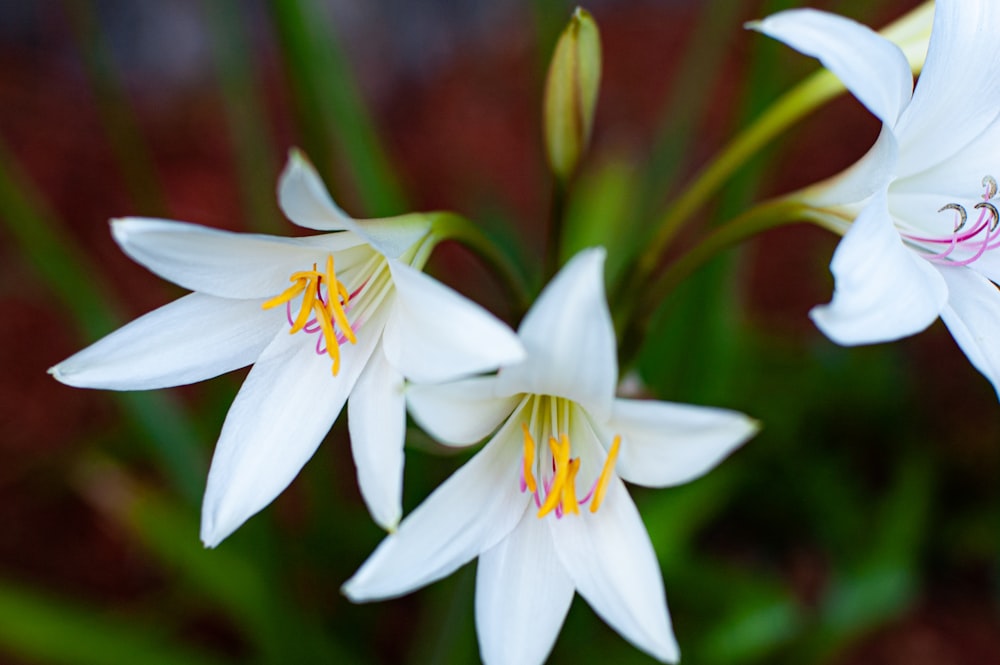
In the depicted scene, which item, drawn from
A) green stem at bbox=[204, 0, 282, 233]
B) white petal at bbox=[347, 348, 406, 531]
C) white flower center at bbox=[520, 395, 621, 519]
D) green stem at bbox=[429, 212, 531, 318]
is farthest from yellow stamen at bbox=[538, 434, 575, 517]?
green stem at bbox=[204, 0, 282, 233]

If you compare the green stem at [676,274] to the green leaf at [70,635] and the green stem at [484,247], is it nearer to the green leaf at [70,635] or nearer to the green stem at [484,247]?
the green stem at [484,247]

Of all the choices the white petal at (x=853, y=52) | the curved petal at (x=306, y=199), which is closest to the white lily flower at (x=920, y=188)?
the white petal at (x=853, y=52)

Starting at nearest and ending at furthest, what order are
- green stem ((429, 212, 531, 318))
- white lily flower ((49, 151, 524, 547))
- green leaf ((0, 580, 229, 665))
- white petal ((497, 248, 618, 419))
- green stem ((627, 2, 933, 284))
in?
white petal ((497, 248, 618, 419)), white lily flower ((49, 151, 524, 547)), green stem ((429, 212, 531, 318)), green stem ((627, 2, 933, 284)), green leaf ((0, 580, 229, 665))

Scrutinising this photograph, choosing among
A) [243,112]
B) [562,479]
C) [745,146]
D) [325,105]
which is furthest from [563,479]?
[243,112]

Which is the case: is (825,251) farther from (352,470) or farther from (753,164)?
(352,470)

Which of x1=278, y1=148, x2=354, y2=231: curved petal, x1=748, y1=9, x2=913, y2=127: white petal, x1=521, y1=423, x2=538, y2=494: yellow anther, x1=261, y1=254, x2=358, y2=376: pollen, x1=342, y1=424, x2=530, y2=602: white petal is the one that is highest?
x1=748, y1=9, x2=913, y2=127: white petal

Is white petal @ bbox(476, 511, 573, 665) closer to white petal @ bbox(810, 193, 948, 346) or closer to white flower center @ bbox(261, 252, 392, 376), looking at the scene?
white flower center @ bbox(261, 252, 392, 376)

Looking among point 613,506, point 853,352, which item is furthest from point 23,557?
point 853,352
